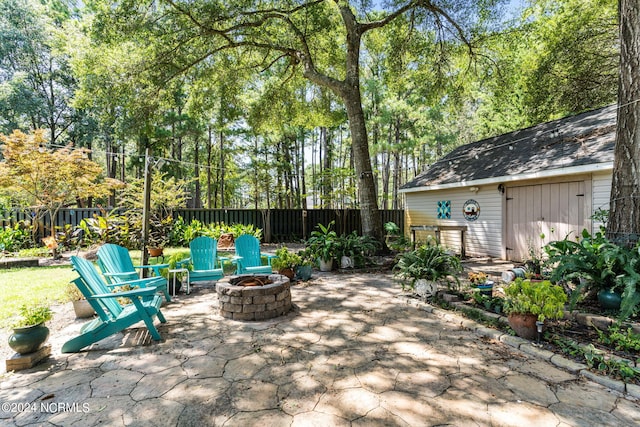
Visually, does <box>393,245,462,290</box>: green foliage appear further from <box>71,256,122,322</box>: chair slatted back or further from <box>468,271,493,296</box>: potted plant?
<box>71,256,122,322</box>: chair slatted back

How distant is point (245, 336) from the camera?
298 centimetres

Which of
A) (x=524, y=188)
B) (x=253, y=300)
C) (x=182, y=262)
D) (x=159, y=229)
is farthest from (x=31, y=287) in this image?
(x=524, y=188)

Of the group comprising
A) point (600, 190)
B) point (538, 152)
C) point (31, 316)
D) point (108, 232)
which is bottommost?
point (31, 316)

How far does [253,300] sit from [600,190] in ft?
21.2

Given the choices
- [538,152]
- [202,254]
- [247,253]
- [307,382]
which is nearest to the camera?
[307,382]

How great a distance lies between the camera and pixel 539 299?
104 inches

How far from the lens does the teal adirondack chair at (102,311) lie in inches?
102

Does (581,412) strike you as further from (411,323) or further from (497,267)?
(497,267)

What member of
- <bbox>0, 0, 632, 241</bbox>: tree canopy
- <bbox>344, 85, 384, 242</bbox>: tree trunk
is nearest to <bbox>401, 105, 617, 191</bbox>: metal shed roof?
<bbox>0, 0, 632, 241</bbox>: tree canopy

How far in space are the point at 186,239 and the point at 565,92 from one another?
13214 millimetres

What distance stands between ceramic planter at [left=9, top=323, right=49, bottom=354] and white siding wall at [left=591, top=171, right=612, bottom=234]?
7.95 meters

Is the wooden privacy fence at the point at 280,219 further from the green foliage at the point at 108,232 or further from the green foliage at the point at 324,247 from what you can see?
the green foliage at the point at 324,247

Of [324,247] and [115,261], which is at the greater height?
[115,261]

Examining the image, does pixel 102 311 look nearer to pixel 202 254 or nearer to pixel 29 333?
pixel 29 333
